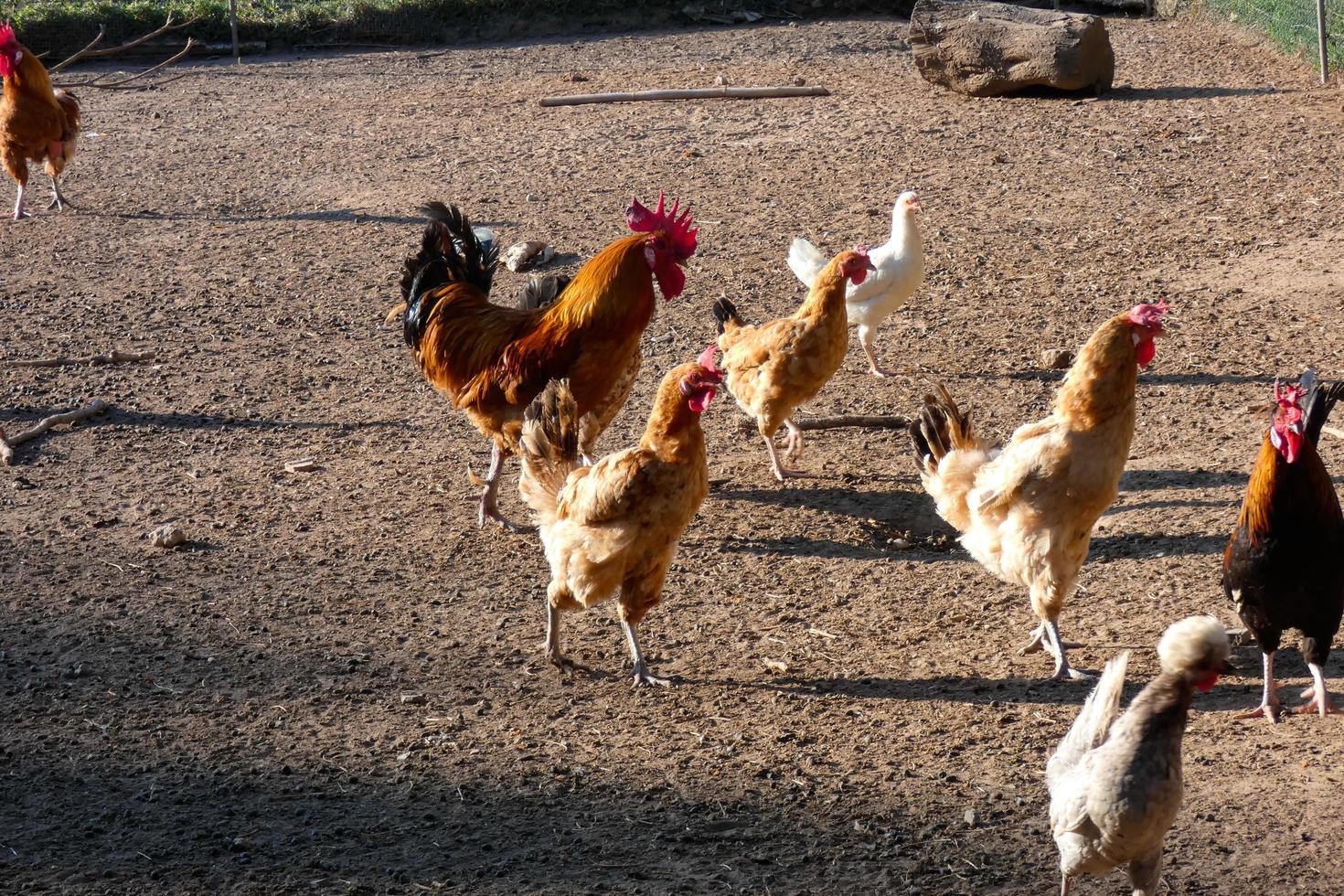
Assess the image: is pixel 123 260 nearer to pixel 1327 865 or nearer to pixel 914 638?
pixel 914 638

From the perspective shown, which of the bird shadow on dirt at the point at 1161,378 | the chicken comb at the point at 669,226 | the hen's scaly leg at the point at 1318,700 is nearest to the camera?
the hen's scaly leg at the point at 1318,700

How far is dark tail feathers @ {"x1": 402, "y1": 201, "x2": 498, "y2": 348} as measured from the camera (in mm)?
7383

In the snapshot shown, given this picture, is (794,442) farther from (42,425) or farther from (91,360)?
(91,360)

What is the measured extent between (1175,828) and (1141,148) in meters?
9.58

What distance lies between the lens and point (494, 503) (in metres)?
7.16

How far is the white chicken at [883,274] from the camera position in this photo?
8406mm

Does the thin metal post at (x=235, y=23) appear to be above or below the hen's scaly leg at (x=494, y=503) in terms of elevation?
above

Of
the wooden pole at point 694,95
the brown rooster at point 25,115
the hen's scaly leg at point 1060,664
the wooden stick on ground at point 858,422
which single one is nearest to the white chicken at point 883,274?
the wooden stick on ground at point 858,422

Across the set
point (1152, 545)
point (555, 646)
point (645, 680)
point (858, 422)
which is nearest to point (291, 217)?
point (858, 422)

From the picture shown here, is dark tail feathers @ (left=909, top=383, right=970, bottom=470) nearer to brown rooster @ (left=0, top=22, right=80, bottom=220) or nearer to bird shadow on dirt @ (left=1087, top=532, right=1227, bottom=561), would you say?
bird shadow on dirt @ (left=1087, top=532, right=1227, bottom=561)

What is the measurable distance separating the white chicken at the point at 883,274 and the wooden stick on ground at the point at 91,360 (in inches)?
183

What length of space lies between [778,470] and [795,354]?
751 mm

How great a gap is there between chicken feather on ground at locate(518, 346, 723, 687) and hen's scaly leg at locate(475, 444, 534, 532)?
4.92ft

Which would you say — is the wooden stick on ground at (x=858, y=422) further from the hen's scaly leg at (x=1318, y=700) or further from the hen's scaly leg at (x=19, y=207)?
the hen's scaly leg at (x=19, y=207)
